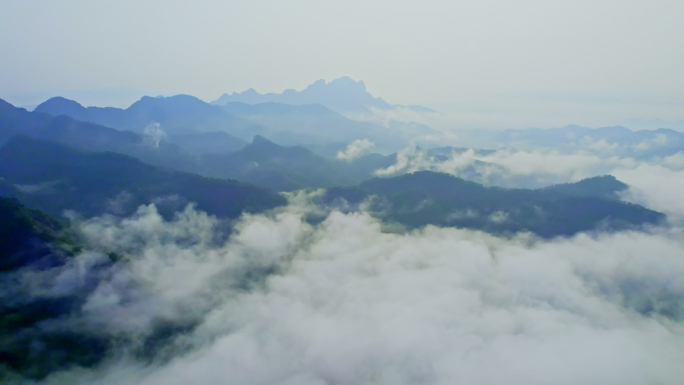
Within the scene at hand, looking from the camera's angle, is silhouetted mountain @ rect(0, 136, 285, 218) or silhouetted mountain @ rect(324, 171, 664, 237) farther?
silhouetted mountain @ rect(0, 136, 285, 218)

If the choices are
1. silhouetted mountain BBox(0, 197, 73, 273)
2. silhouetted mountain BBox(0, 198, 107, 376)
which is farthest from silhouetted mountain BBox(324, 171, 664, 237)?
silhouetted mountain BBox(0, 198, 107, 376)

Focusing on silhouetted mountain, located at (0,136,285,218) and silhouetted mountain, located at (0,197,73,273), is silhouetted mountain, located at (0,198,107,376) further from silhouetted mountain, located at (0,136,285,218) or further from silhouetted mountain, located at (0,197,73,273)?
silhouetted mountain, located at (0,136,285,218)

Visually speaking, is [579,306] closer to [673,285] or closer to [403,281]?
[673,285]

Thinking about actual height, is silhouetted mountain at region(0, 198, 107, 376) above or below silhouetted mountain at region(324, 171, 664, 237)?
below

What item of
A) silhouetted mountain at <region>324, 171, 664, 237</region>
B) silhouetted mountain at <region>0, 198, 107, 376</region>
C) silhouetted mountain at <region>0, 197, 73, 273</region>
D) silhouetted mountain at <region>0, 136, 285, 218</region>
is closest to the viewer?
silhouetted mountain at <region>0, 198, 107, 376</region>

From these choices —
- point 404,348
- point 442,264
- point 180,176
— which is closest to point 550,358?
point 404,348

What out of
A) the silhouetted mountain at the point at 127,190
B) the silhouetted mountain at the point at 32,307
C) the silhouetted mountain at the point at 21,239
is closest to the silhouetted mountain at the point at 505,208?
the silhouetted mountain at the point at 127,190

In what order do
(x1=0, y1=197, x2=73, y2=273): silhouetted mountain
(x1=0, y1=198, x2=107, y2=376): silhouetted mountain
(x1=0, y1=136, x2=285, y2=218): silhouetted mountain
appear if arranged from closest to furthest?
(x1=0, y1=198, x2=107, y2=376): silhouetted mountain
(x1=0, y1=197, x2=73, y2=273): silhouetted mountain
(x1=0, y1=136, x2=285, y2=218): silhouetted mountain
